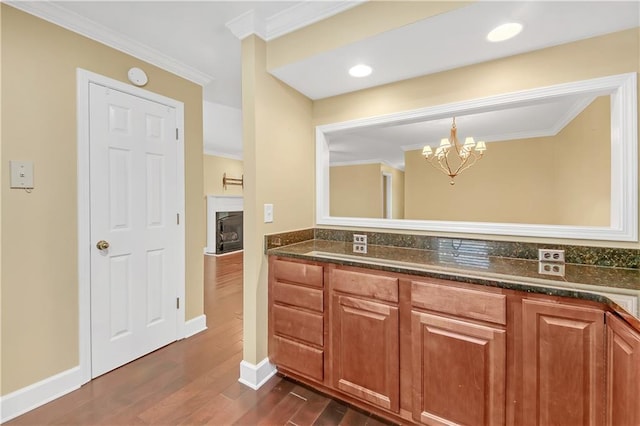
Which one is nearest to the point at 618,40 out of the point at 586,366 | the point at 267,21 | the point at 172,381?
the point at 586,366

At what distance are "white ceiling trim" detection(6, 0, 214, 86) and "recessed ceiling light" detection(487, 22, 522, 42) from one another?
2245 millimetres

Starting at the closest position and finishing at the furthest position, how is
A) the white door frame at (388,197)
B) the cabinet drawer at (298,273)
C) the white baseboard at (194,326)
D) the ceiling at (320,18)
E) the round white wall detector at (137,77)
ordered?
the ceiling at (320,18), the cabinet drawer at (298,273), the round white wall detector at (137,77), the white baseboard at (194,326), the white door frame at (388,197)

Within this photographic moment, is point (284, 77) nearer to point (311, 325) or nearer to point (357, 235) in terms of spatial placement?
point (357, 235)

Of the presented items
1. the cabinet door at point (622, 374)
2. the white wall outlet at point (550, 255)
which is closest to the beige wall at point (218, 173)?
the white wall outlet at point (550, 255)

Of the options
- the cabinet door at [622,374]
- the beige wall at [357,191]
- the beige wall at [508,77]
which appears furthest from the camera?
the beige wall at [357,191]

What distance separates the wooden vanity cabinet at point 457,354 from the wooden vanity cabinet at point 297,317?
1.89 feet

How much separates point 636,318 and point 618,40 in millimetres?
1481

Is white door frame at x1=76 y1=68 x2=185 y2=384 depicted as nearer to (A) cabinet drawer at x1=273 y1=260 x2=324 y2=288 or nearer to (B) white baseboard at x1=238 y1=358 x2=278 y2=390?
(B) white baseboard at x1=238 y1=358 x2=278 y2=390

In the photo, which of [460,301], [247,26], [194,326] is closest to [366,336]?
[460,301]

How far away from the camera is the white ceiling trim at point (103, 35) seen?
158 centimetres

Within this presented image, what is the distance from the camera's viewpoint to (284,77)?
1961 millimetres

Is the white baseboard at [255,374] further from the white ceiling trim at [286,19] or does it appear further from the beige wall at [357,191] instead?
the beige wall at [357,191]

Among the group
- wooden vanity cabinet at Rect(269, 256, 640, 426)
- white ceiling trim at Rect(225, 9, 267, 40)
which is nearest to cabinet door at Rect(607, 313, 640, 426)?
wooden vanity cabinet at Rect(269, 256, 640, 426)

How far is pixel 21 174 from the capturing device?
5.12 ft
